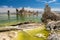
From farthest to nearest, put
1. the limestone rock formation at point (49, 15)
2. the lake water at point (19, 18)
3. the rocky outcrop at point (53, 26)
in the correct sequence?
the limestone rock formation at point (49, 15) < the lake water at point (19, 18) < the rocky outcrop at point (53, 26)

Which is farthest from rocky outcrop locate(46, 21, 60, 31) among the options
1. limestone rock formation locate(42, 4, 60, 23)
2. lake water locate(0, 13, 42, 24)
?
lake water locate(0, 13, 42, 24)

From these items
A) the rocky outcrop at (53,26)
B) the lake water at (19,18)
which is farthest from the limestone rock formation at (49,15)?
the rocky outcrop at (53,26)

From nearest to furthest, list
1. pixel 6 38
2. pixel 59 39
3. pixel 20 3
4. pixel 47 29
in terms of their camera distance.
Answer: pixel 59 39 < pixel 6 38 < pixel 47 29 < pixel 20 3

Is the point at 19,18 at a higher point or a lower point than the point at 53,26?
higher

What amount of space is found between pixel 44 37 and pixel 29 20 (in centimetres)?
167

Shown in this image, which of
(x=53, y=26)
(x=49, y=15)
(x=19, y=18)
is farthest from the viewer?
(x=49, y=15)

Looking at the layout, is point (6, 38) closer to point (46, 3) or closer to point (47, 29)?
point (47, 29)

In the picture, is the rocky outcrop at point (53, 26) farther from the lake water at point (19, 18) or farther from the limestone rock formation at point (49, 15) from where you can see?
the lake water at point (19, 18)

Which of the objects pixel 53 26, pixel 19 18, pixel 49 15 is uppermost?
pixel 49 15

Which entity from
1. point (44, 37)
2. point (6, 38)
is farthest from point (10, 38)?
point (44, 37)

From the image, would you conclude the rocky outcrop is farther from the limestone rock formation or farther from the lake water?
the lake water

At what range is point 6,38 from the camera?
6031 mm

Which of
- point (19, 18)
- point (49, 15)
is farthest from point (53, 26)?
point (19, 18)

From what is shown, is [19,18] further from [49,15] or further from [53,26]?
[53,26]
